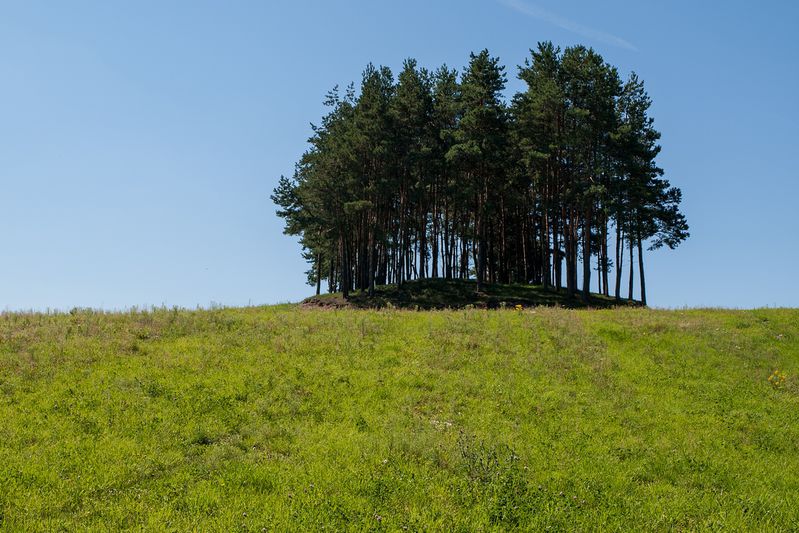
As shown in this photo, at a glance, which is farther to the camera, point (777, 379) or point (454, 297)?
point (454, 297)

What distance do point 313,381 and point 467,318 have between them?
Result: 9.47 metres

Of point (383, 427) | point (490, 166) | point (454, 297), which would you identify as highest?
point (490, 166)

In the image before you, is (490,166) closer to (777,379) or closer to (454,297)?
(454,297)

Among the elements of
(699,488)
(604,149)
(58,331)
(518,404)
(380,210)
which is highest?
(604,149)

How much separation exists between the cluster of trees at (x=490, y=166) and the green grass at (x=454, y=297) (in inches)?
50.1

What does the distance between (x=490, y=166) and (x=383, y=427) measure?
40.1m

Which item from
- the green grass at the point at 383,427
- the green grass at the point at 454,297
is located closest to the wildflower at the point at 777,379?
the green grass at the point at 383,427

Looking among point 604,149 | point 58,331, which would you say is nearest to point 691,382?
point 58,331

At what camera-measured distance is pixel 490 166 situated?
163 feet

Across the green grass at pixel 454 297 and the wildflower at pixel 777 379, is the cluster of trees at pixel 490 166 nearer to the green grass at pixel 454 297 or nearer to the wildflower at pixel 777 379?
the green grass at pixel 454 297

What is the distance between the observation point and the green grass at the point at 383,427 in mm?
9070

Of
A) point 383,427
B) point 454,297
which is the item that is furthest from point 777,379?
point 454,297

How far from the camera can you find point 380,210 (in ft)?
177

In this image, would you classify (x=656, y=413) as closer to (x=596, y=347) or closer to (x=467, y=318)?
(x=596, y=347)
